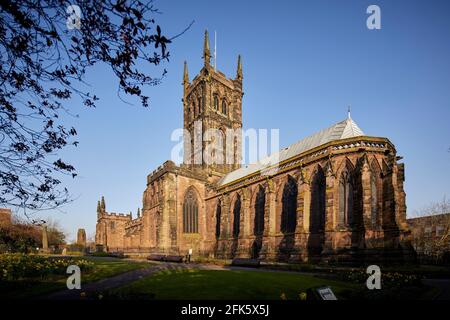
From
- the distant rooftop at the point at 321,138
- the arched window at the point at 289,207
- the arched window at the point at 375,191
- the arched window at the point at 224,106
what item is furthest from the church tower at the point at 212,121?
the arched window at the point at 375,191

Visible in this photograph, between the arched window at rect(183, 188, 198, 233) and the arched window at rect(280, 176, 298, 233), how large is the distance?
16.0m

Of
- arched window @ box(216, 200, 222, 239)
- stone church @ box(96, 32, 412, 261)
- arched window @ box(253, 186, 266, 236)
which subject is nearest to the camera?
stone church @ box(96, 32, 412, 261)

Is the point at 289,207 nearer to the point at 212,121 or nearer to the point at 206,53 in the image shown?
the point at 212,121

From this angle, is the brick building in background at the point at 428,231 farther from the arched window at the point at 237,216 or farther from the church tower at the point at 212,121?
the church tower at the point at 212,121

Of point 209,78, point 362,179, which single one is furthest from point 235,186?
point 209,78

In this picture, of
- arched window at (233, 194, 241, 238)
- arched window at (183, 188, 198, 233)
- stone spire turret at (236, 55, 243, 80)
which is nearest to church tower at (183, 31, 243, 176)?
stone spire turret at (236, 55, 243, 80)

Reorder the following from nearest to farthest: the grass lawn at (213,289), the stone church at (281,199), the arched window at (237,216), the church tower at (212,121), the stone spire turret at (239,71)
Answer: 1. the grass lawn at (213,289)
2. the stone church at (281,199)
3. the arched window at (237,216)
4. the church tower at (212,121)
5. the stone spire turret at (239,71)

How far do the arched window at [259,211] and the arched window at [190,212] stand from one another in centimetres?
1134

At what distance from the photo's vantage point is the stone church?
2309 cm

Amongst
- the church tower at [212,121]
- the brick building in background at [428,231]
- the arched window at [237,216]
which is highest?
the church tower at [212,121]

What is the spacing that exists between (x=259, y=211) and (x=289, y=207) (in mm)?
5005

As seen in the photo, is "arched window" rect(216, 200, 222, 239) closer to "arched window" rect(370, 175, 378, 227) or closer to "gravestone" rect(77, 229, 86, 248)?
"arched window" rect(370, 175, 378, 227)

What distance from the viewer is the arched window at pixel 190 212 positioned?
42438 millimetres

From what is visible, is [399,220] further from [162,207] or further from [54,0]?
[162,207]
